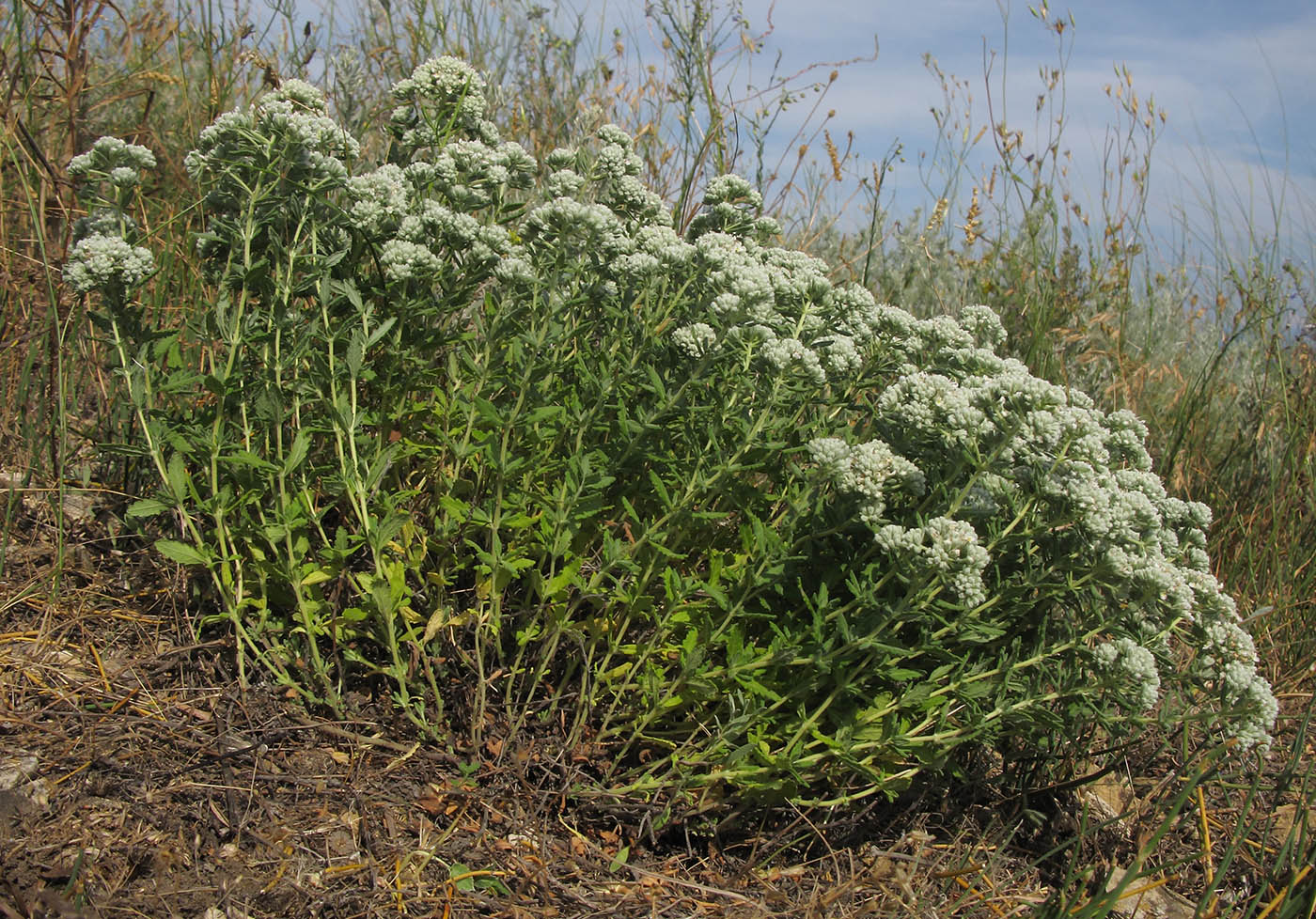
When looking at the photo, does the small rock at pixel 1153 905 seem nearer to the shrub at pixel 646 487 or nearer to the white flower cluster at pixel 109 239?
the shrub at pixel 646 487

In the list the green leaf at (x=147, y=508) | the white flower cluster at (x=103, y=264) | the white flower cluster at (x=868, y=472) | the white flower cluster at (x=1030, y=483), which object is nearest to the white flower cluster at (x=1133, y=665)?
the white flower cluster at (x=1030, y=483)

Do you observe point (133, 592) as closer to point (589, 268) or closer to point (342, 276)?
point (342, 276)

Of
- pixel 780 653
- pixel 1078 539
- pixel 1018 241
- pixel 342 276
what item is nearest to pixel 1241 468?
pixel 1018 241

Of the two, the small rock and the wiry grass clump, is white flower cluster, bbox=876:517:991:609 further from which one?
the small rock

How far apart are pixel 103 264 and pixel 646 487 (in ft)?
5.17

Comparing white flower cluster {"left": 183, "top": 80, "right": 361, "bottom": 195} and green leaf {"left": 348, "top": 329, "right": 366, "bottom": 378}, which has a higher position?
white flower cluster {"left": 183, "top": 80, "right": 361, "bottom": 195}

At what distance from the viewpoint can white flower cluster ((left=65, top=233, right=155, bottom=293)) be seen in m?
2.47

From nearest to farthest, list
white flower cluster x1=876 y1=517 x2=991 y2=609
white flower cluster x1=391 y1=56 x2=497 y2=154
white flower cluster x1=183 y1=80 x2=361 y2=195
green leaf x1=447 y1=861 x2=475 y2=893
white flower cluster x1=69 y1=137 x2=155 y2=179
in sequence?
white flower cluster x1=876 y1=517 x2=991 y2=609 → green leaf x1=447 y1=861 x2=475 y2=893 → white flower cluster x1=183 y1=80 x2=361 y2=195 → white flower cluster x1=69 y1=137 x2=155 y2=179 → white flower cluster x1=391 y1=56 x2=497 y2=154

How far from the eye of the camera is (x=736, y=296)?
→ 7.93ft

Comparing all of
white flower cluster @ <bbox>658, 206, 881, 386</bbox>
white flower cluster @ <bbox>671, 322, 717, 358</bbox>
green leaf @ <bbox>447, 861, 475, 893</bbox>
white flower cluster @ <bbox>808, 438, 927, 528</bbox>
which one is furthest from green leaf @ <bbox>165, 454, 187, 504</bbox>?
white flower cluster @ <bbox>808, 438, 927, 528</bbox>

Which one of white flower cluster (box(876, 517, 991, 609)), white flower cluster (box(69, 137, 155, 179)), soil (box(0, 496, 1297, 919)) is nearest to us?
white flower cluster (box(876, 517, 991, 609))

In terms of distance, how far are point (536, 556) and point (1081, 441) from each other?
1558 millimetres

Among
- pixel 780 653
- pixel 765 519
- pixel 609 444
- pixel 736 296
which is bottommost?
pixel 780 653

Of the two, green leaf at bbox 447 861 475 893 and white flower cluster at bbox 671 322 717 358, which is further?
white flower cluster at bbox 671 322 717 358
